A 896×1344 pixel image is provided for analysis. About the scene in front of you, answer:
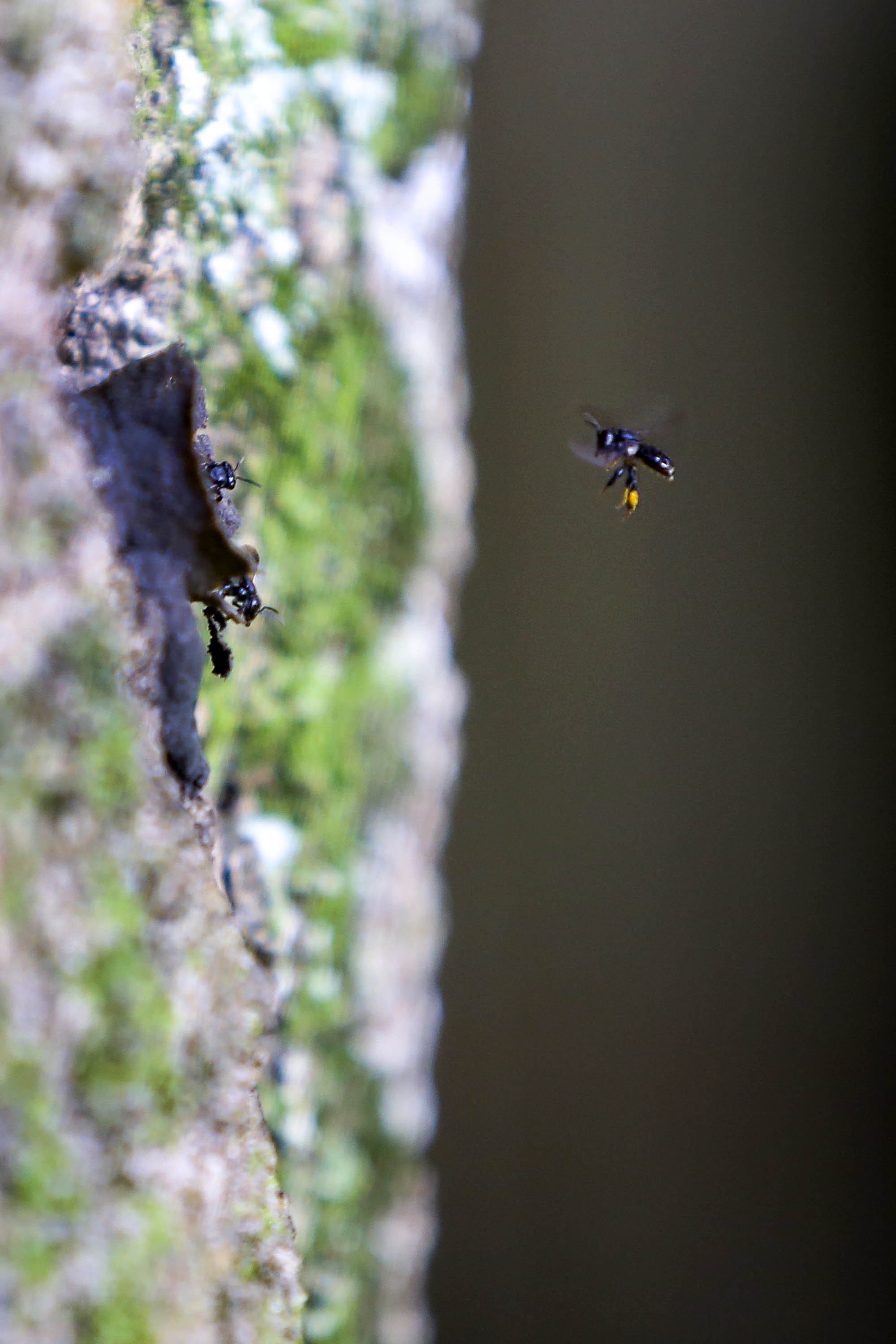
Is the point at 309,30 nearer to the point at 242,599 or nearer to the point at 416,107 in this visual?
the point at 416,107

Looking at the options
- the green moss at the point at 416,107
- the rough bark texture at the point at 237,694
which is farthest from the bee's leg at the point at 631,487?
the green moss at the point at 416,107

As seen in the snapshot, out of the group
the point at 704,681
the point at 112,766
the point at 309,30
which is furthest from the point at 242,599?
the point at 704,681

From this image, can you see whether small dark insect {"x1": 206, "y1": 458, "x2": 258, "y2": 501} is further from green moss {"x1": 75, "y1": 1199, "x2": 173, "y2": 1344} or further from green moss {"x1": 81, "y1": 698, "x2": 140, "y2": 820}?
green moss {"x1": 75, "y1": 1199, "x2": 173, "y2": 1344}

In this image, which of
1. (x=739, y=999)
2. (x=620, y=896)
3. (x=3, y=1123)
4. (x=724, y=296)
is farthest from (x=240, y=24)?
(x=739, y=999)

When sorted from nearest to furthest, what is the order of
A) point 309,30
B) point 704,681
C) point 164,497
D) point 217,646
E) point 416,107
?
point 164,497, point 217,646, point 309,30, point 416,107, point 704,681

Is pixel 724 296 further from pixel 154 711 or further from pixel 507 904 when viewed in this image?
pixel 154 711

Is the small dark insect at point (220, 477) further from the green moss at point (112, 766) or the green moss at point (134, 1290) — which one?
the green moss at point (134, 1290)
